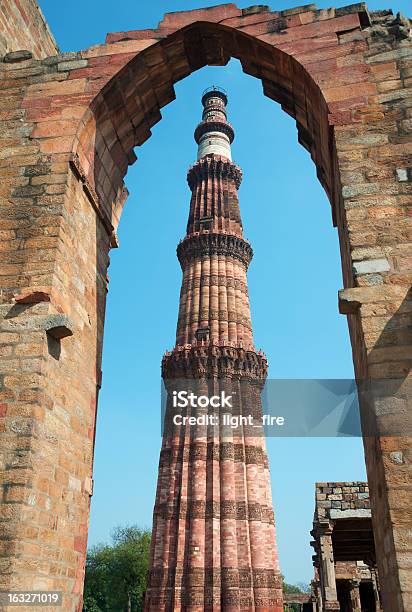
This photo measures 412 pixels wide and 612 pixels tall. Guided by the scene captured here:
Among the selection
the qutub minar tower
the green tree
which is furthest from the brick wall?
the green tree

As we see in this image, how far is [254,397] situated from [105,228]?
11730mm

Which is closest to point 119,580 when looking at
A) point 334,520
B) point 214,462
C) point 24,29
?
point 214,462

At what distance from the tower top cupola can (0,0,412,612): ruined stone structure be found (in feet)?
56.7

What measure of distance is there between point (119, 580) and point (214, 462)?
23669 millimetres

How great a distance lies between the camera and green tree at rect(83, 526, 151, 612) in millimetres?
33219

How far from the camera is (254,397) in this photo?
16.4 metres

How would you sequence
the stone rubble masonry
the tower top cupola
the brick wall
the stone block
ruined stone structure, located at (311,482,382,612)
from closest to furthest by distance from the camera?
the stone block → the brick wall → ruined stone structure, located at (311,482,382,612) → the stone rubble masonry → the tower top cupola

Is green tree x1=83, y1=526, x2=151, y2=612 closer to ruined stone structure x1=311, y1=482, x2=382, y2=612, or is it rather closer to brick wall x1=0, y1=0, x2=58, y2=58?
ruined stone structure x1=311, y1=482, x2=382, y2=612

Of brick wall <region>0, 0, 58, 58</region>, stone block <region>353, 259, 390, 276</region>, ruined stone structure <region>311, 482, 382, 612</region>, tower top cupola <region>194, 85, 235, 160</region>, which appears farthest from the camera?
tower top cupola <region>194, 85, 235, 160</region>

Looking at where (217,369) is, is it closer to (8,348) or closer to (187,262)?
(187,262)

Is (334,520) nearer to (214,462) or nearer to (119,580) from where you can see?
(214,462)

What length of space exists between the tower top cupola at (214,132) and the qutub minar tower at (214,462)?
12.3 feet

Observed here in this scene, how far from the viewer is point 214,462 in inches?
588

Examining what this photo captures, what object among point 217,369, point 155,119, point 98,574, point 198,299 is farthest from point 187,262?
point 98,574
